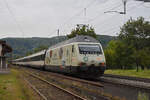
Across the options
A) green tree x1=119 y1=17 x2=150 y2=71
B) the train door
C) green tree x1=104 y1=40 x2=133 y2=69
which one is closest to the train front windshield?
the train door

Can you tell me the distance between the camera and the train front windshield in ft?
52.5

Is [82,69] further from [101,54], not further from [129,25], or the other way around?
[129,25]

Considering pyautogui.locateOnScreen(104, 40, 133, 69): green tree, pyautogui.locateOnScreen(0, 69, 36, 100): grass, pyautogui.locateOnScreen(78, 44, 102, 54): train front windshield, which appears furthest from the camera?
pyautogui.locateOnScreen(104, 40, 133, 69): green tree

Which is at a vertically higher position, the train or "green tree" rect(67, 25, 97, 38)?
"green tree" rect(67, 25, 97, 38)

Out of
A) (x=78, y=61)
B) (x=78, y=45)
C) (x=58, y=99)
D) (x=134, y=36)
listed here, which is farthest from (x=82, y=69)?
(x=134, y=36)

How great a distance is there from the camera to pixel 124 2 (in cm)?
2008

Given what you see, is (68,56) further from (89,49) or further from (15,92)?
(15,92)

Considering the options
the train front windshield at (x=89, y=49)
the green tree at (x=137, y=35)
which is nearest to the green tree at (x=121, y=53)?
the green tree at (x=137, y=35)

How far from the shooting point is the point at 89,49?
638 inches

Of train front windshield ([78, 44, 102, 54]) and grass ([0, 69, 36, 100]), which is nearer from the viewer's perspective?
grass ([0, 69, 36, 100])

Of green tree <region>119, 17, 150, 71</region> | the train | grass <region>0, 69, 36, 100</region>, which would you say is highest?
green tree <region>119, 17, 150, 71</region>

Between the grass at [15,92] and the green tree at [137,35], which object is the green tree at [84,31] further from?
the grass at [15,92]

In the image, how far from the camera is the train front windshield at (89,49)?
1600cm

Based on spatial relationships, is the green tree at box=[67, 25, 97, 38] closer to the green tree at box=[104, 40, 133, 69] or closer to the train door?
the green tree at box=[104, 40, 133, 69]
